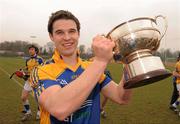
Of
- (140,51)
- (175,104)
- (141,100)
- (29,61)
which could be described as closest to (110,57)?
(140,51)

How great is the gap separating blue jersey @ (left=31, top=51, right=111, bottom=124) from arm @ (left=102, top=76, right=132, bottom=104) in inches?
5.9

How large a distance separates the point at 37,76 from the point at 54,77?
143 millimetres

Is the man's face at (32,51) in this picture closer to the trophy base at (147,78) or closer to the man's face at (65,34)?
the man's face at (65,34)

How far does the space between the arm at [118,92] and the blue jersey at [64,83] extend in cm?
15

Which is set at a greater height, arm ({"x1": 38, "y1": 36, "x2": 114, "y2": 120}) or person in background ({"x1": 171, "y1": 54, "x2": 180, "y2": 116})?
arm ({"x1": 38, "y1": 36, "x2": 114, "y2": 120})

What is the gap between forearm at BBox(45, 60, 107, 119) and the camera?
2156mm

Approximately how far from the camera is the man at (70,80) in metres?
2.17

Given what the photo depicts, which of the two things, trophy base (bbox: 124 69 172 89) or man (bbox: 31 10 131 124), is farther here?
trophy base (bbox: 124 69 172 89)

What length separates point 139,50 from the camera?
8.43 feet

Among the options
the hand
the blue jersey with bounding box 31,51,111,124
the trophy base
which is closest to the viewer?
the hand

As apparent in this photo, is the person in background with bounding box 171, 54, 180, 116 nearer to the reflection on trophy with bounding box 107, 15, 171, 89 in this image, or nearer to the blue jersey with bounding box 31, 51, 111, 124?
the blue jersey with bounding box 31, 51, 111, 124

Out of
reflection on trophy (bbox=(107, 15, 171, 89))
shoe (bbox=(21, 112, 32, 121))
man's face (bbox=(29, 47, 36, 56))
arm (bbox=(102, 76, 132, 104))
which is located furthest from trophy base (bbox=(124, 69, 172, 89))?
man's face (bbox=(29, 47, 36, 56))

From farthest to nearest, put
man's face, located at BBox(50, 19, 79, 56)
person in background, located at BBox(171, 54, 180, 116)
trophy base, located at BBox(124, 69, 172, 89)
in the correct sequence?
person in background, located at BBox(171, 54, 180, 116) → man's face, located at BBox(50, 19, 79, 56) → trophy base, located at BBox(124, 69, 172, 89)

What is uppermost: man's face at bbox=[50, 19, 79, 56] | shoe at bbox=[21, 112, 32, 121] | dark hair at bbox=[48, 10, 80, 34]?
dark hair at bbox=[48, 10, 80, 34]
